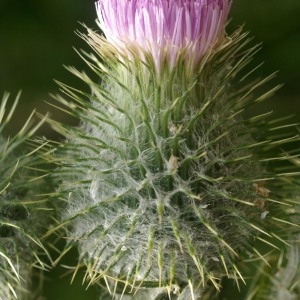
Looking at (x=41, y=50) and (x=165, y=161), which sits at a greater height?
(x=41, y=50)

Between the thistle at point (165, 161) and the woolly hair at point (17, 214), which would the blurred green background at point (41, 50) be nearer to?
the woolly hair at point (17, 214)

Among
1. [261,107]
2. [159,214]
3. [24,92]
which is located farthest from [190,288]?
[24,92]

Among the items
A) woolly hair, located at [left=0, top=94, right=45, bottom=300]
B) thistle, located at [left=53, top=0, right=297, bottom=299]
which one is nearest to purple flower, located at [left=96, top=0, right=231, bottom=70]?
thistle, located at [left=53, top=0, right=297, bottom=299]

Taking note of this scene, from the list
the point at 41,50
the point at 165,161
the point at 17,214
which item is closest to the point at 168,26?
the point at 165,161

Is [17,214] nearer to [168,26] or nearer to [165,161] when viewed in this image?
[165,161]

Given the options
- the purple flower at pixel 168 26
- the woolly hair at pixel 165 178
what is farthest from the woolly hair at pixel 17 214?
the purple flower at pixel 168 26

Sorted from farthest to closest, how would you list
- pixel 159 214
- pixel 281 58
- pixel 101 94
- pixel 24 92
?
pixel 24 92 → pixel 281 58 → pixel 101 94 → pixel 159 214

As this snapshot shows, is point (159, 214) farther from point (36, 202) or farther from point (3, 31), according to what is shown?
point (3, 31)
